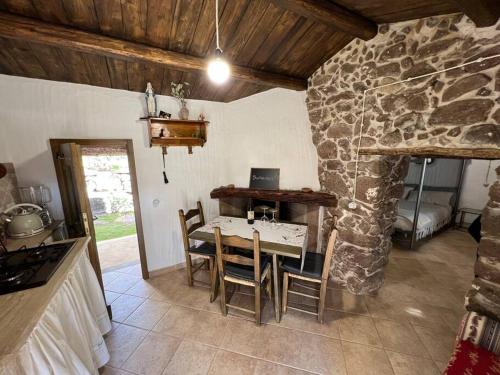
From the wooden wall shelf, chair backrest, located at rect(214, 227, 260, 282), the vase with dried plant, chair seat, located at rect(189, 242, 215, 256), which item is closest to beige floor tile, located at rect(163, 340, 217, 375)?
chair backrest, located at rect(214, 227, 260, 282)

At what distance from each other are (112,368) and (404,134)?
3311 millimetres

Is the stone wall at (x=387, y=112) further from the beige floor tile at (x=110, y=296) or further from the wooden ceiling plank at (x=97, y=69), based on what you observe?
the beige floor tile at (x=110, y=296)

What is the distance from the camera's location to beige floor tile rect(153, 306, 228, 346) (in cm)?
200

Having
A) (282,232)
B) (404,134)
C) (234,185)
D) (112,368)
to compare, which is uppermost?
(404,134)

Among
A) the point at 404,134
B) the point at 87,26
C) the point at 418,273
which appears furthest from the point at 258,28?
the point at 418,273

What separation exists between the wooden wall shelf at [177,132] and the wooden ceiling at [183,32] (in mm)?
509

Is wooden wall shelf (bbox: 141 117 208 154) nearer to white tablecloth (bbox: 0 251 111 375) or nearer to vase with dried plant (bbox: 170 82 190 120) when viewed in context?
vase with dried plant (bbox: 170 82 190 120)

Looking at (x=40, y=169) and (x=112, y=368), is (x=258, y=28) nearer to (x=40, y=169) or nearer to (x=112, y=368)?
(x=40, y=169)

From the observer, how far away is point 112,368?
174 cm

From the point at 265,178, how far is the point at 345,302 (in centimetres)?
190

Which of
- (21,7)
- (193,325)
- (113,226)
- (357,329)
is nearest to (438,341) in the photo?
(357,329)

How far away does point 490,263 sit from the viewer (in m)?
1.54

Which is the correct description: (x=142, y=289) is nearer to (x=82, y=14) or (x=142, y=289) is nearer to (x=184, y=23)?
(x=82, y=14)

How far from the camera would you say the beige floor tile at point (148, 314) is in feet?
7.14
